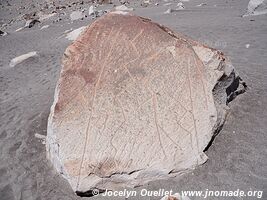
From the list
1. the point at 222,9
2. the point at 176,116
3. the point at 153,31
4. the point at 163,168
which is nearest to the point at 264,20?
the point at 222,9

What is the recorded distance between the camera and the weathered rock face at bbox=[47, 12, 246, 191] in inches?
117

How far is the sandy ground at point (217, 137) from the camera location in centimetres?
296

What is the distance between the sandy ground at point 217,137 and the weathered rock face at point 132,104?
14 cm

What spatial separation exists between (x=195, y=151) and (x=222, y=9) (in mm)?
6417

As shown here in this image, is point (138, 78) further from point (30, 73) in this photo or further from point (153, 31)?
point (30, 73)

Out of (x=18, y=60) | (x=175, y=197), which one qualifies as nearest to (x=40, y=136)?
(x=175, y=197)

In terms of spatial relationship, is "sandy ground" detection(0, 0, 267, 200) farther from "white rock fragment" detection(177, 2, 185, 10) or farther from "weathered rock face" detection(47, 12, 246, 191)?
"white rock fragment" detection(177, 2, 185, 10)

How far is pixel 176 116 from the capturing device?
3.19 meters

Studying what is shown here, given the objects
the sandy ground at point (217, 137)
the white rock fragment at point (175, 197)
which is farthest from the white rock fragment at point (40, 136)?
the white rock fragment at point (175, 197)

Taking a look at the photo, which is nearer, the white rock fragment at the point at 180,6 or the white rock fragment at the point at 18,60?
the white rock fragment at the point at 18,60

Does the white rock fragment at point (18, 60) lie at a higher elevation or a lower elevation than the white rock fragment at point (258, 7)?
lower

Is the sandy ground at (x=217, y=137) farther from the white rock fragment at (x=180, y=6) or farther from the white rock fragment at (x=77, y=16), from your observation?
the white rock fragment at (x=77, y=16)

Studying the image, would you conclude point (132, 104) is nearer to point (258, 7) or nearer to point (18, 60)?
point (18, 60)

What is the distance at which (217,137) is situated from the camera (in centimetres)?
334
